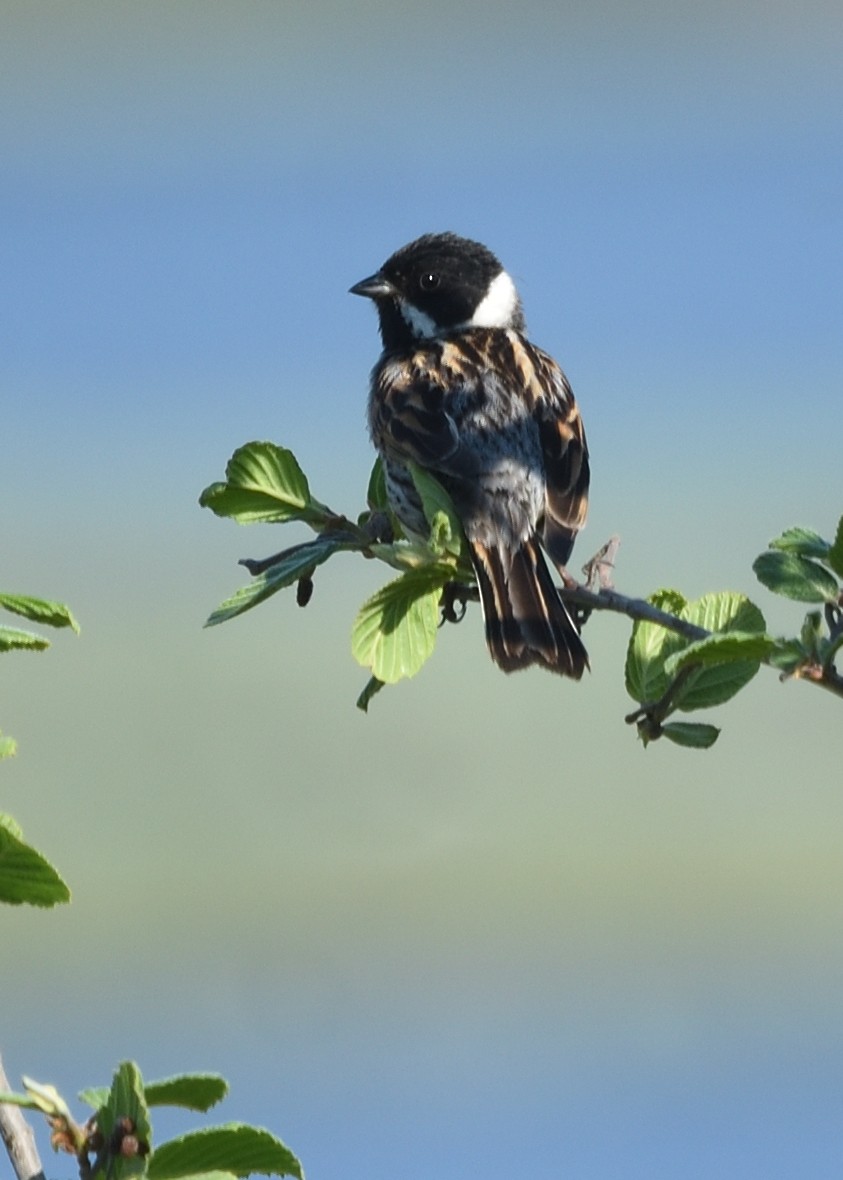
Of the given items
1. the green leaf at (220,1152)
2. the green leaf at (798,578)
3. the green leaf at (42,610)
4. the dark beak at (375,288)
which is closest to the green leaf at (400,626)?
the green leaf at (798,578)

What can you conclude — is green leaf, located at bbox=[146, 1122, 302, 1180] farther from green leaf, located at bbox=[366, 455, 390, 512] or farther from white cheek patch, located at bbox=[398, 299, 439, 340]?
white cheek patch, located at bbox=[398, 299, 439, 340]

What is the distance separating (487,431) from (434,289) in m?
1.17

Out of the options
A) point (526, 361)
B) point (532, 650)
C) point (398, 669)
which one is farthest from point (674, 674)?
point (526, 361)

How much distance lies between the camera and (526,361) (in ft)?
14.1

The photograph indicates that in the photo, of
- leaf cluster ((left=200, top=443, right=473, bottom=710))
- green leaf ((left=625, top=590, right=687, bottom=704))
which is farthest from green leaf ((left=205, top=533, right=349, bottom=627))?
green leaf ((left=625, top=590, right=687, bottom=704))

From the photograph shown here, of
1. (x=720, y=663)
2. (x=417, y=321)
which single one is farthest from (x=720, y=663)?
(x=417, y=321)

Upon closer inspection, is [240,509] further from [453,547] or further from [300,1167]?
[300,1167]

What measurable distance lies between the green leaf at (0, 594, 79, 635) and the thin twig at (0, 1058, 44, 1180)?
0.36 metres

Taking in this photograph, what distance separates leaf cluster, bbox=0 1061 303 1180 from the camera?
1.01m

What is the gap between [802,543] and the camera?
1.71 meters

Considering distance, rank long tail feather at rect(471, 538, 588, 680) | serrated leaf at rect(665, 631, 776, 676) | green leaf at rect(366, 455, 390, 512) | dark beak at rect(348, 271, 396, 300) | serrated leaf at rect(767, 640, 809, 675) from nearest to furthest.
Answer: serrated leaf at rect(665, 631, 776, 676), serrated leaf at rect(767, 640, 809, 675), green leaf at rect(366, 455, 390, 512), long tail feather at rect(471, 538, 588, 680), dark beak at rect(348, 271, 396, 300)

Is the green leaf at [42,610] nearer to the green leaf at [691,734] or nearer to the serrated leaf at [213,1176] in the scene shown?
the serrated leaf at [213,1176]

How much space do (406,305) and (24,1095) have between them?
13.5 feet

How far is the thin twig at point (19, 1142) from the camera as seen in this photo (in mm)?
930
